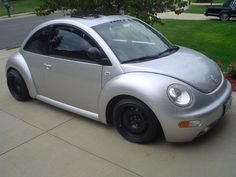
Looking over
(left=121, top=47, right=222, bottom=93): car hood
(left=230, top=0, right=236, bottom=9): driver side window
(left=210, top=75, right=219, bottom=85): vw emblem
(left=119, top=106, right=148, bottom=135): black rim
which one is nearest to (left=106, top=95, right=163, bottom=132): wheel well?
(left=119, top=106, right=148, bottom=135): black rim

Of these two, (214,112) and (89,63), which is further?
(89,63)

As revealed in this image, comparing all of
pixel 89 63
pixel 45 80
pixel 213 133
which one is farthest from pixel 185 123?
pixel 45 80

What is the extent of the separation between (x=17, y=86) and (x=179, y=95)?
3166 mm

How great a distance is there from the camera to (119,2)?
23.9ft

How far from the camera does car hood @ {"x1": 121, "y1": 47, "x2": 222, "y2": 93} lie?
385cm

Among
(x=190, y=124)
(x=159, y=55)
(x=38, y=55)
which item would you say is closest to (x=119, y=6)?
(x=38, y=55)

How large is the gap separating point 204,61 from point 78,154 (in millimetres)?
2046

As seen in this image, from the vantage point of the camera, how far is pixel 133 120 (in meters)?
4.04

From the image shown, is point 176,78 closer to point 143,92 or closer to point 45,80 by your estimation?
point 143,92

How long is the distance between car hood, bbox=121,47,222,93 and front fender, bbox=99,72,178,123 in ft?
0.30

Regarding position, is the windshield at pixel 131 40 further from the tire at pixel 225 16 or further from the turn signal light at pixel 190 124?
the tire at pixel 225 16

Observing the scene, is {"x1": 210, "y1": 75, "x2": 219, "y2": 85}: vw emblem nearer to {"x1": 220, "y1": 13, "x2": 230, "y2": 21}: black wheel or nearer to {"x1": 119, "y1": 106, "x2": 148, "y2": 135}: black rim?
{"x1": 119, "y1": 106, "x2": 148, "y2": 135}: black rim

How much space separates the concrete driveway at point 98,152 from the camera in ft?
11.8

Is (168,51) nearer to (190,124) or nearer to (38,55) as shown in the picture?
(190,124)
